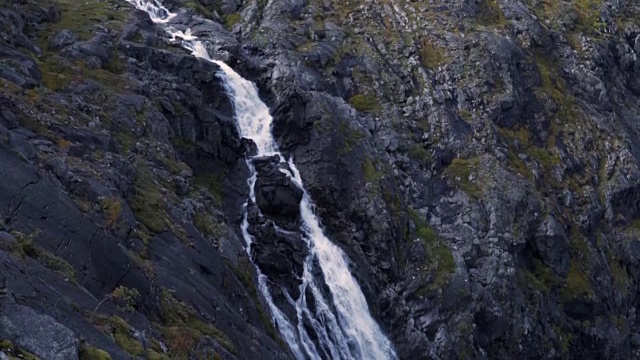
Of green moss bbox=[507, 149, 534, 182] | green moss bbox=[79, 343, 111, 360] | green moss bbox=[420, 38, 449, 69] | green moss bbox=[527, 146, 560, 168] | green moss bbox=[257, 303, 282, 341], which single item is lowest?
green moss bbox=[257, 303, 282, 341]

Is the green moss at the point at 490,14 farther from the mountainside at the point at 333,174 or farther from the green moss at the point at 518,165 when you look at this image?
the green moss at the point at 518,165

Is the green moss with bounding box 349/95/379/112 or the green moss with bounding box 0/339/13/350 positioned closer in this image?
the green moss with bounding box 0/339/13/350

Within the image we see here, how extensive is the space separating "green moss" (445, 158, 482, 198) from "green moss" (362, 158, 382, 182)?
24.8 feet

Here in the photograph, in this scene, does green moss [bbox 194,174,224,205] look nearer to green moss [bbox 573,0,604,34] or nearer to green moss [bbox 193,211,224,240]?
green moss [bbox 193,211,224,240]

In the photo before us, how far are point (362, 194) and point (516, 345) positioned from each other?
41.2 ft

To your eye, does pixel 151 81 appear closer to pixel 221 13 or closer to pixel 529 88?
pixel 221 13

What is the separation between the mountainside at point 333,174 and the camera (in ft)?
68.3

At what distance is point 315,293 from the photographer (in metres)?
35.1

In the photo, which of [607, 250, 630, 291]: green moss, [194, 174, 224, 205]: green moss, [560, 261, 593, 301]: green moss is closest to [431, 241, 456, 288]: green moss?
[560, 261, 593, 301]: green moss

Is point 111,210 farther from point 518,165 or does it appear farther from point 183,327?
point 518,165

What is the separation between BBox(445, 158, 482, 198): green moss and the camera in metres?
48.1

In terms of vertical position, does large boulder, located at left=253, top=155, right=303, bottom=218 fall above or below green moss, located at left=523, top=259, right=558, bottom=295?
above

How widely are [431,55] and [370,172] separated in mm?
17635

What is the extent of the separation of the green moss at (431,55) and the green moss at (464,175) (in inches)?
370
